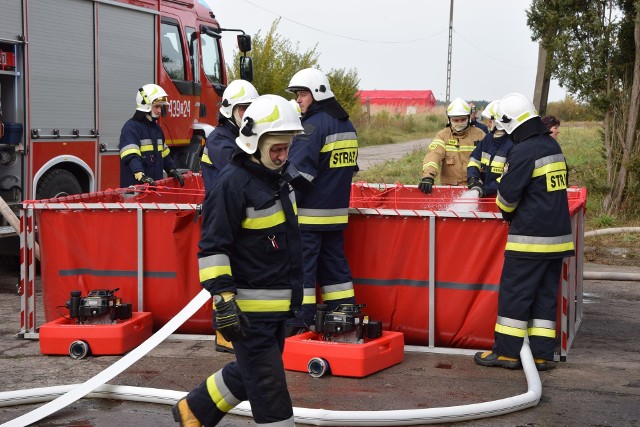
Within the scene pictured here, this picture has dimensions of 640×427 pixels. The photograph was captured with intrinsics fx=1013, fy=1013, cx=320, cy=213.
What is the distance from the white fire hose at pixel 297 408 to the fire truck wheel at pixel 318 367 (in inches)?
37.8

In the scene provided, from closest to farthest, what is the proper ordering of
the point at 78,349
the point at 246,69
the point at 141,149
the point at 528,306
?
1. the point at 528,306
2. the point at 78,349
3. the point at 141,149
4. the point at 246,69

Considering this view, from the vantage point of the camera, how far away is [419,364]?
710cm

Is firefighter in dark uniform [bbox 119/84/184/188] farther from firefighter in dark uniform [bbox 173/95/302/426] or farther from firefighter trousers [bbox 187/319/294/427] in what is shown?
firefighter trousers [bbox 187/319/294/427]

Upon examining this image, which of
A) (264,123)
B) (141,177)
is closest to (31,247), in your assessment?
(141,177)

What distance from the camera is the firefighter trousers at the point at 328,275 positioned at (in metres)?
7.23

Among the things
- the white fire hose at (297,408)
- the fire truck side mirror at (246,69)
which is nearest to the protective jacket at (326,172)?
the white fire hose at (297,408)

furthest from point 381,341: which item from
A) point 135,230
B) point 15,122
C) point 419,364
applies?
point 15,122

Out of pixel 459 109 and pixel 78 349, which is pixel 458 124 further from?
pixel 78 349

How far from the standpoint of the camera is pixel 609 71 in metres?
14.3

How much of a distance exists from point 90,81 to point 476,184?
4.82m

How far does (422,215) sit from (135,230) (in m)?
2.20

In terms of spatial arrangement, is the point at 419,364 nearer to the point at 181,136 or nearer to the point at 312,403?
the point at 312,403

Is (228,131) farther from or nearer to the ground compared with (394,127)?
nearer to the ground

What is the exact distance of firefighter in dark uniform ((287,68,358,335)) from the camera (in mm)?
7191
